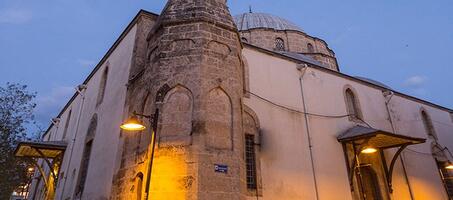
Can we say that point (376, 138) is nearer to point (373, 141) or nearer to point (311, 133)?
point (373, 141)

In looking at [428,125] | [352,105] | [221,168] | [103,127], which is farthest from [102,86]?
[428,125]

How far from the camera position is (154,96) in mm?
6488

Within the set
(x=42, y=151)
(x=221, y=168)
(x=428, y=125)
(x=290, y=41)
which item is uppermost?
(x=290, y=41)

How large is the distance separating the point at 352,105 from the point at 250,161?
5.73 metres

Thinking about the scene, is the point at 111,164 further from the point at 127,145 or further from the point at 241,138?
the point at 241,138

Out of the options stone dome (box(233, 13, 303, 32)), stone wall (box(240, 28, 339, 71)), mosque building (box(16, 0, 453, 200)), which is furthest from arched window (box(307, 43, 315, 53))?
mosque building (box(16, 0, 453, 200))

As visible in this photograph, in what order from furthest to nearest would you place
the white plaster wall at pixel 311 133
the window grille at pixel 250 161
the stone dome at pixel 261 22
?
the stone dome at pixel 261 22, the white plaster wall at pixel 311 133, the window grille at pixel 250 161

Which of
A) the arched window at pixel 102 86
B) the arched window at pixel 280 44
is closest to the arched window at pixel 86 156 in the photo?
the arched window at pixel 102 86

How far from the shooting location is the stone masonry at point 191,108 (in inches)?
220

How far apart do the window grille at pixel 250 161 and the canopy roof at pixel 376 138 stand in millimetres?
3458

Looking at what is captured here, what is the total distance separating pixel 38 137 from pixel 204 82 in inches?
825

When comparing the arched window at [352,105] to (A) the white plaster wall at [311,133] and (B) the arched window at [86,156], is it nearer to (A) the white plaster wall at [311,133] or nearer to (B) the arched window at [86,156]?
(A) the white plaster wall at [311,133]

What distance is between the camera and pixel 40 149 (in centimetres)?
1229

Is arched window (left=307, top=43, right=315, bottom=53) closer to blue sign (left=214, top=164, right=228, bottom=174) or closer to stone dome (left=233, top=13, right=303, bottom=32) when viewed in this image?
stone dome (left=233, top=13, right=303, bottom=32)
